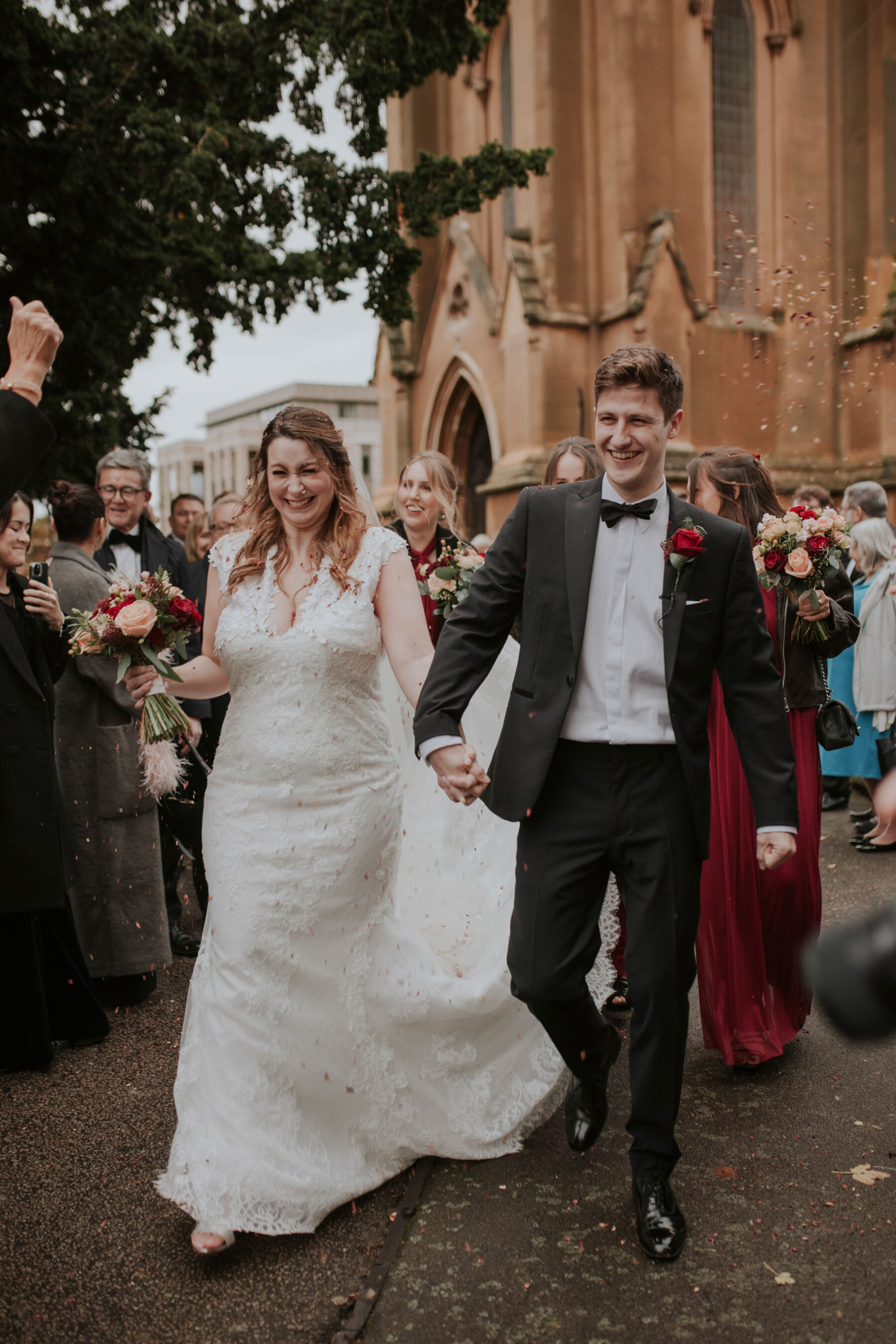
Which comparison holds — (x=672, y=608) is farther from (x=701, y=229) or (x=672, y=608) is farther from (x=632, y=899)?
(x=701, y=229)

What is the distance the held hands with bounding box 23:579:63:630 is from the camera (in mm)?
4777

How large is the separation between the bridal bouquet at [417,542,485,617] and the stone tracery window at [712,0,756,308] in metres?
15.2

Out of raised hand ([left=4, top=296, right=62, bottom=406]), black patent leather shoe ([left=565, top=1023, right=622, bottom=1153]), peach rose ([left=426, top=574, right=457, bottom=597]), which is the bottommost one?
black patent leather shoe ([left=565, top=1023, right=622, bottom=1153])

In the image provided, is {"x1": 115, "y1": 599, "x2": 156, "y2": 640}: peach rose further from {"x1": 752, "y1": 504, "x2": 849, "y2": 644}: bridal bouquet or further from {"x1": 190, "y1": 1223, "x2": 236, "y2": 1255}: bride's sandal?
{"x1": 752, "y1": 504, "x2": 849, "y2": 644}: bridal bouquet

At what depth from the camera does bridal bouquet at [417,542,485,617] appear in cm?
581

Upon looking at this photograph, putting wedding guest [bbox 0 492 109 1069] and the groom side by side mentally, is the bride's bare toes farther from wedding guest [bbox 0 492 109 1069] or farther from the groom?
wedding guest [bbox 0 492 109 1069]

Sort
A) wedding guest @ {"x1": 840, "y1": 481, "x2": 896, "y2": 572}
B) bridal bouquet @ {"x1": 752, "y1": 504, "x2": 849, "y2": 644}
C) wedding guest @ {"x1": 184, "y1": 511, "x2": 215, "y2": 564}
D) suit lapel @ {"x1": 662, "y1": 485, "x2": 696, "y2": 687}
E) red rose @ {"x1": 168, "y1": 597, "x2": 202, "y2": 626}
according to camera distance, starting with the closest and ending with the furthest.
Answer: suit lapel @ {"x1": 662, "y1": 485, "x2": 696, "y2": 687} → red rose @ {"x1": 168, "y1": 597, "x2": 202, "y2": 626} → bridal bouquet @ {"x1": 752, "y1": 504, "x2": 849, "y2": 644} → wedding guest @ {"x1": 184, "y1": 511, "x2": 215, "y2": 564} → wedding guest @ {"x1": 840, "y1": 481, "x2": 896, "y2": 572}

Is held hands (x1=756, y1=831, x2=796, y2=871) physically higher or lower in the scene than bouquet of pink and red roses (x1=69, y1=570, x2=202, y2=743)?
lower

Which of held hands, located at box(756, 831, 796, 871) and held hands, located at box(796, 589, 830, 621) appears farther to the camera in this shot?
held hands, located at box(796, 589, 830, 621)

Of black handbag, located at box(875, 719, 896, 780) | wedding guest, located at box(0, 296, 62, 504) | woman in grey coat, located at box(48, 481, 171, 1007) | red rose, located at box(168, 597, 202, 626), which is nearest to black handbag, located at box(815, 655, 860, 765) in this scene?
red rose, located at box(168, 597, 202, 626)

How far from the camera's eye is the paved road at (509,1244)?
2871mm

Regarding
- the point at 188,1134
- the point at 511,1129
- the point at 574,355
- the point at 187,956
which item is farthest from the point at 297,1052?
the point at 574,355

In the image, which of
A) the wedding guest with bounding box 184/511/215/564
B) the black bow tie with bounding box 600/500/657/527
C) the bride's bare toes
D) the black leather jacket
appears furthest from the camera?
the wedding guest with bounding box 184/511/215/564

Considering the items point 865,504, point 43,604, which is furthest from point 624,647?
point 865,504
